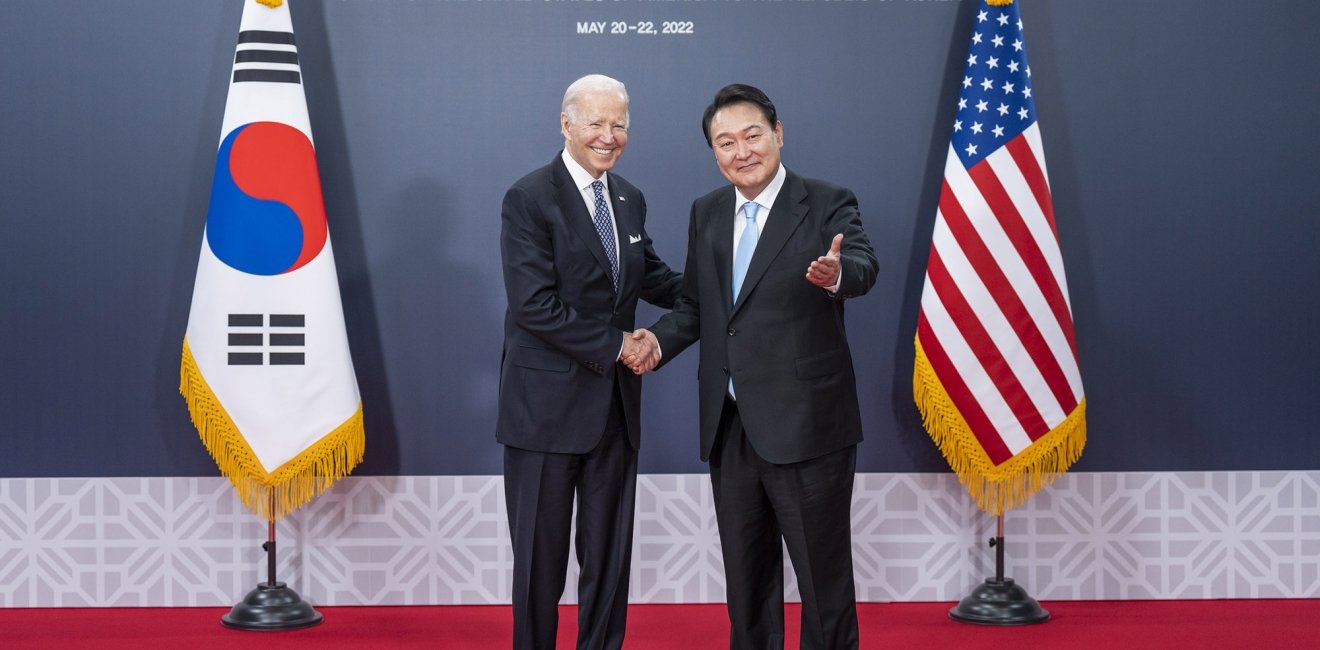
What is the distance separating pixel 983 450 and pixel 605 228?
1709mm

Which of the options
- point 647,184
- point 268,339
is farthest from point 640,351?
point 268,339

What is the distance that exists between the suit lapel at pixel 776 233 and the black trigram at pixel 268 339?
1.71m

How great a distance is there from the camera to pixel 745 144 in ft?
9.74

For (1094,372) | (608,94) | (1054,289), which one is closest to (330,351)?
(608,94)

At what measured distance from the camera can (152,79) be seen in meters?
4.34

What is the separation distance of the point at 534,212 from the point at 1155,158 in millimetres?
2550

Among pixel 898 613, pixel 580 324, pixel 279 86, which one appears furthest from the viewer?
pixel 898 613

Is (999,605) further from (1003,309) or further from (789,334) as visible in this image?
(789,334)

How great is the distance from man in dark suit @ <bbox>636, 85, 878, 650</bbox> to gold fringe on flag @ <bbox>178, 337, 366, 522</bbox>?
4.55 feet

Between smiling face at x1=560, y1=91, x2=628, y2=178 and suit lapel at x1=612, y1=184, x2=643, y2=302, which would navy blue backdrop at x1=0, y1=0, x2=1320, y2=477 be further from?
smiling face at x1=560, y1=91, x2=628, y2=178

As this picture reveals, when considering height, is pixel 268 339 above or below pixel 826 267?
below

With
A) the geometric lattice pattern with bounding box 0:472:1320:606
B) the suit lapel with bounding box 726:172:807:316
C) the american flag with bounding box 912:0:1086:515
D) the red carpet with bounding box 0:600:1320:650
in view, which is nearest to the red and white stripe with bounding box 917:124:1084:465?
the american flag with bounding box 912:0:1086:515

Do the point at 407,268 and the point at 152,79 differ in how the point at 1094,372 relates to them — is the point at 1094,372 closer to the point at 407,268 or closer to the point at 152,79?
the point at 407,268

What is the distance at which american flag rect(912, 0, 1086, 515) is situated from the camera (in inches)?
161
